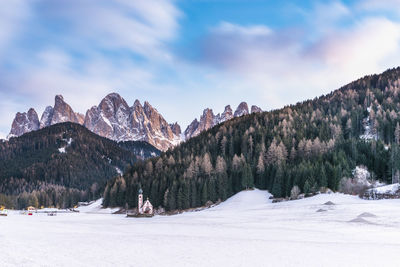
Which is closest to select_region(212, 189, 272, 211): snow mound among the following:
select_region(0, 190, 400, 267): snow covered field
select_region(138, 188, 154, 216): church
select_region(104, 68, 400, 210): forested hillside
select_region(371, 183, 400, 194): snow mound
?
select_region(104, 68, 400, 210): forested hillside

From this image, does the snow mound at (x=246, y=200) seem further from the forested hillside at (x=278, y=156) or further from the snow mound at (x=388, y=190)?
the snow mound at (x=388, y=190)

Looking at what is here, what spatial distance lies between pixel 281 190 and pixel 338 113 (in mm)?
78009

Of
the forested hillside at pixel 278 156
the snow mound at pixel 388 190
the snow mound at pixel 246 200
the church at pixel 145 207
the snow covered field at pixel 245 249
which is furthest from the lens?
the church at pixel 145 207

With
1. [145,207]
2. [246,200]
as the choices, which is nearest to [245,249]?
[246,200]

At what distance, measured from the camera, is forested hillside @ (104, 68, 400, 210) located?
9519 cm

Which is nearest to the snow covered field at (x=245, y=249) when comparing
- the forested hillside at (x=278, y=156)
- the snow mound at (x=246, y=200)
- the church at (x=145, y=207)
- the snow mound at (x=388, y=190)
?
the snow mound at (x=388, y=190)

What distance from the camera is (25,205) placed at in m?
185

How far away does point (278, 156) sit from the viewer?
110562 millimetres

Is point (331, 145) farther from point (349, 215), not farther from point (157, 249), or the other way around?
point (157, 249)

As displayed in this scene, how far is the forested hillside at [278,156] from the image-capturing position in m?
95.2

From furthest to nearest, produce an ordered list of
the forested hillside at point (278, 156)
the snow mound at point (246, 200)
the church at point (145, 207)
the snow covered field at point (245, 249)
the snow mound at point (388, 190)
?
1. the church at point (145, 207)
2. the forested hillside at point (278, 156)
3. the snow mound at point (246, 200)
4. the snow mound at point (388, 190)
5. the snow covered field at point (245, 249)

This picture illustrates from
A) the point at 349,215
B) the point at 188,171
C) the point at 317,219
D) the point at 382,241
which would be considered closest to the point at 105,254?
the point at 382,241

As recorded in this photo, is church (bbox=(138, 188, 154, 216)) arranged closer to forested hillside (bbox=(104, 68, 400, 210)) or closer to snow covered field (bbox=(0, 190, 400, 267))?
forested hillside (bbox=(104, 68, 400, 210))

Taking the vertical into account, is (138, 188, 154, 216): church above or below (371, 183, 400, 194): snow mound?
below
